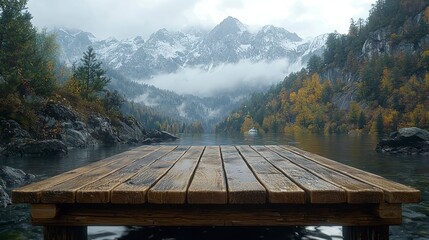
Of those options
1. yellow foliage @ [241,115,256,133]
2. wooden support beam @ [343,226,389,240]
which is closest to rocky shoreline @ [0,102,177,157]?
wooden support beam @ [343,226,389,240]

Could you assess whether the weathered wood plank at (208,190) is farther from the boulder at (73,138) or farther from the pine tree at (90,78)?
the pine tree at (90,78)

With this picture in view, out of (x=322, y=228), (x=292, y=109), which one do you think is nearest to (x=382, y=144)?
(x=322, y=228)

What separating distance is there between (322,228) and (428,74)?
316 ft

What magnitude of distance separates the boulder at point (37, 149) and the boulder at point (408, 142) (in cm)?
2453

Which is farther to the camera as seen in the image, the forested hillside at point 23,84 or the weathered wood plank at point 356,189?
the forested hillside at point 23,84

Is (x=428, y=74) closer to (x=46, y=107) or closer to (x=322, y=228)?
(x=46, y=107)

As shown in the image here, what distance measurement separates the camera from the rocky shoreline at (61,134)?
25.0 m

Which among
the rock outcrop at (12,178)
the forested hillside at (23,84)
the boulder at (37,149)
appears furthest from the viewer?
the forested hillside at (23,84)

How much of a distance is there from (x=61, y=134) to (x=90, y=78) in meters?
32.4

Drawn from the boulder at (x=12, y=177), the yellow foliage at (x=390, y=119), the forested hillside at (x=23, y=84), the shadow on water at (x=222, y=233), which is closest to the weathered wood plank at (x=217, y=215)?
the shadow on water at (x=222, y=233)

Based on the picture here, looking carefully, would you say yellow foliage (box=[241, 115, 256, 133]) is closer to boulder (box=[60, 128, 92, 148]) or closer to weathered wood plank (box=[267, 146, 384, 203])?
boulder (box=[60, 128, 92, 148])

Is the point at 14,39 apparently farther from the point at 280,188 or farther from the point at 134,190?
the point at 280,188

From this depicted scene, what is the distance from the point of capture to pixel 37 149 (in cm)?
2469

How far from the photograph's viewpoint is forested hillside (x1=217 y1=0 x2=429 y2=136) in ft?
299
